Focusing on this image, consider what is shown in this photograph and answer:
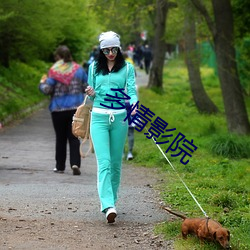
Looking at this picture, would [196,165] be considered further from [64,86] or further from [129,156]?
[64,86]

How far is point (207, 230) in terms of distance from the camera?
20.1 ft

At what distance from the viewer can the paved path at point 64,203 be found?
22.0 ft

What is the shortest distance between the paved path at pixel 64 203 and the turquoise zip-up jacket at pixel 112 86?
1.19 m

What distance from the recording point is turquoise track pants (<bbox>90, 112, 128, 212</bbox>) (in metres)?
7.34

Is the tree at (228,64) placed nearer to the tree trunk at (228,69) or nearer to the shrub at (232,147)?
the tree trunk at (228,69)

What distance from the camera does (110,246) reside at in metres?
6.50

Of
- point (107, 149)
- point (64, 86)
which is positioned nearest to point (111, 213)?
point (107, 149)

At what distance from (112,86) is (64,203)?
1.66 metres

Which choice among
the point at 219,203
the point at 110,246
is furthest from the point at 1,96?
the point at 110,246

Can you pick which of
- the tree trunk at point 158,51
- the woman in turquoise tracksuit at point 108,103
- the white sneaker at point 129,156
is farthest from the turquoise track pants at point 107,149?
the tree trunk at point 158,51

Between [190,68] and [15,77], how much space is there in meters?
6.21

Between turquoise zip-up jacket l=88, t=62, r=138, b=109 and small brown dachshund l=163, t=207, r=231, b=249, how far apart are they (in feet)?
5.06

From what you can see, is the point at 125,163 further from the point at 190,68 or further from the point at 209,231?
the point at 190,68

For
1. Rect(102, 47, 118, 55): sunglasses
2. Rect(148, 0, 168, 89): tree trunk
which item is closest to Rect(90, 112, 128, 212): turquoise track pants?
Rect(102, 47, 118, 55): sunglasses
